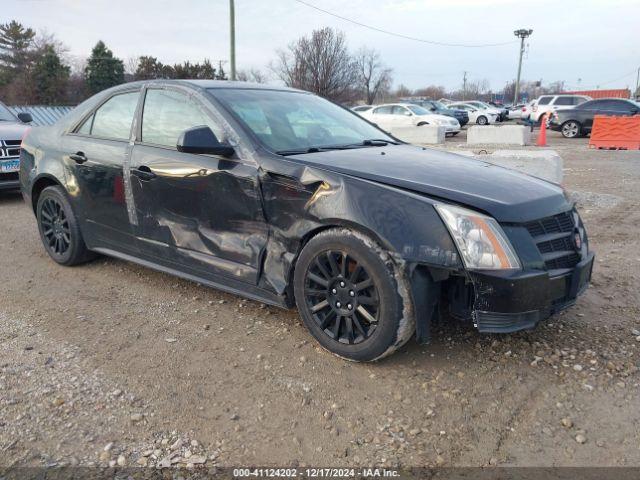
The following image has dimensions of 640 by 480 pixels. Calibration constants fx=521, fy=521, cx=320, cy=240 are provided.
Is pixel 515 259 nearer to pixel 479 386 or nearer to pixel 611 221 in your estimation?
pixel 479 386

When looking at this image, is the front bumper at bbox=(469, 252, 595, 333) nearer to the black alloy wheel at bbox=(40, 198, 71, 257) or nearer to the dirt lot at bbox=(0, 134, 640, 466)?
the dirt lot at bbox=(0, 134, 640, 466)

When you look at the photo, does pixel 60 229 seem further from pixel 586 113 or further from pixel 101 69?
pixel 101 69

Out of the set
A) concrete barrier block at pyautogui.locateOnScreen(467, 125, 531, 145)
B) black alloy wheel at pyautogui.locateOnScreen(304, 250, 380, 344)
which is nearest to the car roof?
black alloy wheel at pyautogui.locateOnScreen(304, 250, 380, 344)

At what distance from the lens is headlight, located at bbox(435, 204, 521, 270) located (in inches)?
104

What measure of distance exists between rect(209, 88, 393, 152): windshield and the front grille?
1.51 m

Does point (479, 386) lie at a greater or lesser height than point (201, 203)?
lesser

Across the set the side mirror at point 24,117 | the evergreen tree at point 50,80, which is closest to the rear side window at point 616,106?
the side mirror at point 24,117

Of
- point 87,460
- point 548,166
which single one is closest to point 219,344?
point 87,460

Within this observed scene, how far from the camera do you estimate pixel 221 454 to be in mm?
2305

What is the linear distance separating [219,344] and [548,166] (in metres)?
5.82

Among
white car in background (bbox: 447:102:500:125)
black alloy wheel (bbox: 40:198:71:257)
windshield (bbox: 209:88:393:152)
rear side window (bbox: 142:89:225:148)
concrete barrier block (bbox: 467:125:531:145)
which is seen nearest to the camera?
windshield (bbox: 209:88:393:152)

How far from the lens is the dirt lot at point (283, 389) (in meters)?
2.33

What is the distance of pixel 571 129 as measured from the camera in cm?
2017

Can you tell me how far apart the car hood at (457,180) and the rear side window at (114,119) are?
168 centimetres
